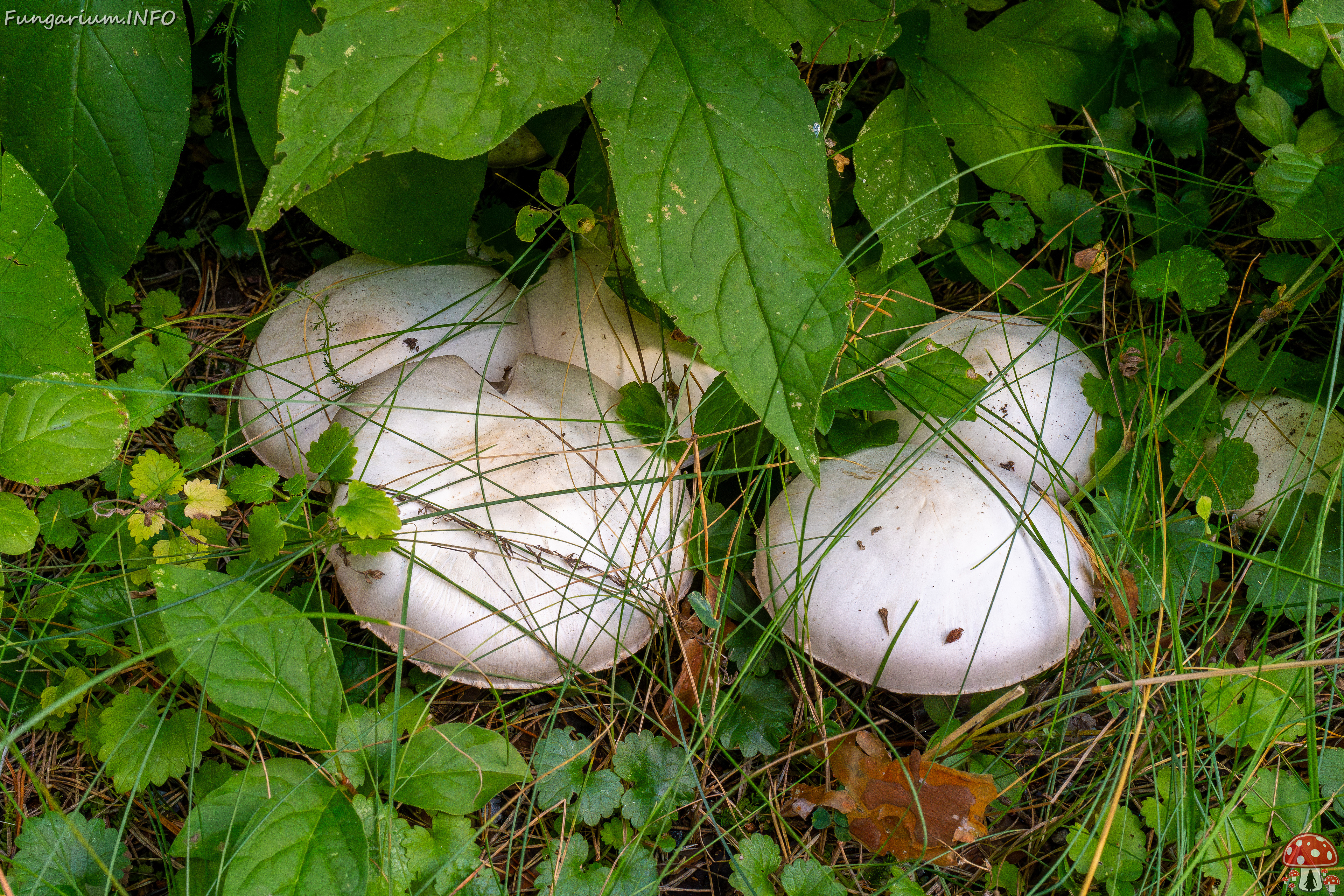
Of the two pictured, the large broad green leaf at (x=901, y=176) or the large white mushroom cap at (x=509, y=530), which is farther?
the large broad green leaf at (x=901, y=176)

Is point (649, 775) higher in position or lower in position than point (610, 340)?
lower

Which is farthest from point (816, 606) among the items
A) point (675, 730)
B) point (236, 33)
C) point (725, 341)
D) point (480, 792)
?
point (236, 33)

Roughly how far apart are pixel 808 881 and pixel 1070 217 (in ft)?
5.25

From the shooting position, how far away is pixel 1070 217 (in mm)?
2088

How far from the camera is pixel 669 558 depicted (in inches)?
67.0

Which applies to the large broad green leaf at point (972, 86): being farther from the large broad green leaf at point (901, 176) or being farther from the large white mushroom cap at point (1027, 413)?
the large white mushroom cap at point (1027, 413)

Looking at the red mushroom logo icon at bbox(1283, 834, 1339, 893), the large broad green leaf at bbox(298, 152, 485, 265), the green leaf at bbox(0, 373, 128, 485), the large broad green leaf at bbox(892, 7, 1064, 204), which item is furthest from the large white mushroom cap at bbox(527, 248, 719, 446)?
the red mushroom logo icon at bbox(1283, 834, 1339, 893)

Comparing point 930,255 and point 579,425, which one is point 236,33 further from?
point 930,255

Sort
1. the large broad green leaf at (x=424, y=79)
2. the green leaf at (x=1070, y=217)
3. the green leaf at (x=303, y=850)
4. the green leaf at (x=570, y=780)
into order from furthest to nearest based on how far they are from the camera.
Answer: the green leaf at (x=1070, y=217) < the green leaf at (x=570, y=780) < the green leaf at (x=303, y=850) < the large broad green leaf at (x=424, y=79)

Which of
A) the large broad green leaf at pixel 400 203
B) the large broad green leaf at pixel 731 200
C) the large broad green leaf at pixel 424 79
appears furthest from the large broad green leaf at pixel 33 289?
the large broad green leaf at pixel 731 200

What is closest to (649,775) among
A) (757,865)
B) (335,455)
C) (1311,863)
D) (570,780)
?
(570,780)

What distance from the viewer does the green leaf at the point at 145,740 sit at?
1.61 metres

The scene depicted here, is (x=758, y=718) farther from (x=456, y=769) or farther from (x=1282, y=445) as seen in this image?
(x=1282, y=445)

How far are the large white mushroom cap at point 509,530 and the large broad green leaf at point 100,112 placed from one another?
585 millimetres
